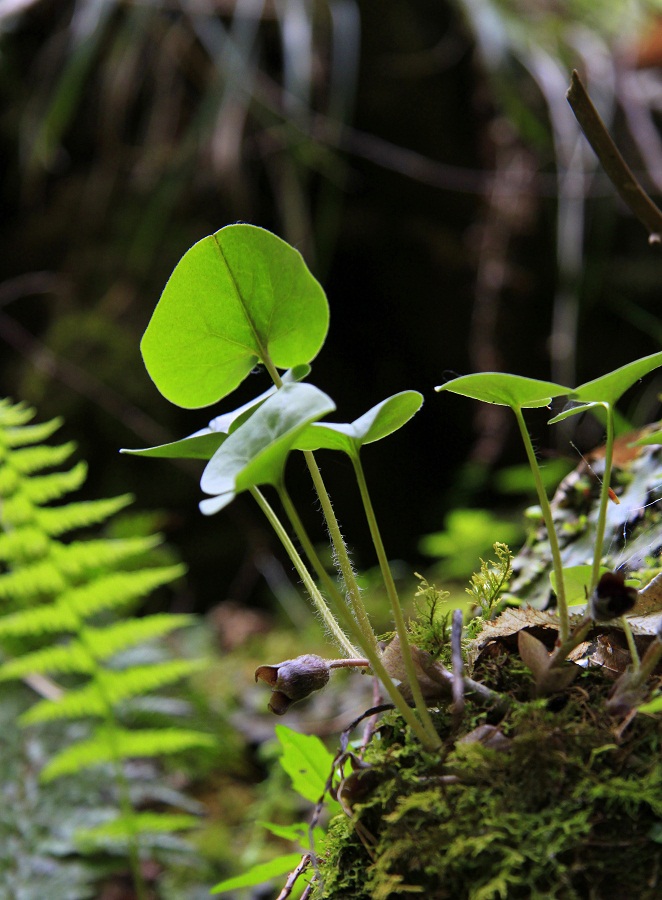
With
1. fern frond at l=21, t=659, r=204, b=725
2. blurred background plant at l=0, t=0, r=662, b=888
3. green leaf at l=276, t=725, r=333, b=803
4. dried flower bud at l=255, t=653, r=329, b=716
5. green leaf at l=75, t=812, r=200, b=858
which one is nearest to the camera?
dried flower bud at l=255, t=653, r=329, b=716

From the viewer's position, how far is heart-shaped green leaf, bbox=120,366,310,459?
475 millimetres

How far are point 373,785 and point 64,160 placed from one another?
2.81 m

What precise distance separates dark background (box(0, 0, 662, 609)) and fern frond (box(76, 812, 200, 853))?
3.92ft

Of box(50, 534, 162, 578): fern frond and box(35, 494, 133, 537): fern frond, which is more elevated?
box(35, 494, 133, 537): fern frond

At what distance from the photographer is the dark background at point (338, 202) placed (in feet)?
7.78

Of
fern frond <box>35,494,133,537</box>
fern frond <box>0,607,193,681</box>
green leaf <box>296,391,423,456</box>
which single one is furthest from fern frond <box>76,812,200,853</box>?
green leaf <box>296,391,423,456</box>

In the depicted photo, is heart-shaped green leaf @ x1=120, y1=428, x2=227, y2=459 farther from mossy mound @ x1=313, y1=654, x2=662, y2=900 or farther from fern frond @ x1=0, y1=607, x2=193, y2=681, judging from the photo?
fern frond @ x1=0, y1=607, x2=193, y2=681

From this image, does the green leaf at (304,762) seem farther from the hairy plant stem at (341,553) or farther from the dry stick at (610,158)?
the dry stick at (610,158)

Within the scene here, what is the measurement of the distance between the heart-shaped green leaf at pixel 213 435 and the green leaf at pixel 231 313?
0.07ft

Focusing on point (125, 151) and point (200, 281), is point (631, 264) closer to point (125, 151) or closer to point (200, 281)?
point (125, 151)

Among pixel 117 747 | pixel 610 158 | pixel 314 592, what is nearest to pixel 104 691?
pixel 117 747

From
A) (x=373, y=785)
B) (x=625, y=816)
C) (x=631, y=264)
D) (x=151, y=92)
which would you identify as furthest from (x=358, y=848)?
(x=151, y=92)

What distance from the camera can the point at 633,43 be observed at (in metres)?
2.58

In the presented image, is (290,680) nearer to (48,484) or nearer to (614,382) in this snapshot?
(614,382)
